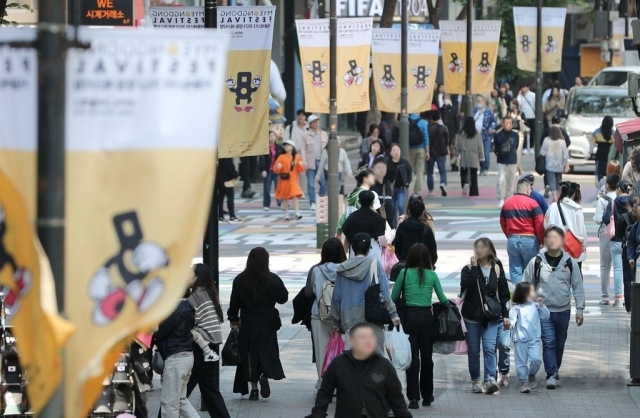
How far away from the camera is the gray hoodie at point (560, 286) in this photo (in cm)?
1309

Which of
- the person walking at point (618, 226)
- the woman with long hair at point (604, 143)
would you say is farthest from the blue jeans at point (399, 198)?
the woman with long hair at point (604, 143)

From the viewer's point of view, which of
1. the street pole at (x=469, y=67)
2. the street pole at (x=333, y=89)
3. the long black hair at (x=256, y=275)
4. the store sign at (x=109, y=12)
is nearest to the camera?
the long black hair at (x=256, y=275)

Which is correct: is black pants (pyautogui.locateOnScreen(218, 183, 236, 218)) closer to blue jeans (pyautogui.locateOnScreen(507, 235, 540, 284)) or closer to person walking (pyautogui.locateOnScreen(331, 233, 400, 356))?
blue jeans (pyautogui.locateOnScreen(507, 235, 540, 284))

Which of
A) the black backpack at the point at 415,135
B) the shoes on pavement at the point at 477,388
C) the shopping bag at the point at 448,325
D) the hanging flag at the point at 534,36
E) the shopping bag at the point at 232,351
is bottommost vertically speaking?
the shoes on pavement at the point at 477,388

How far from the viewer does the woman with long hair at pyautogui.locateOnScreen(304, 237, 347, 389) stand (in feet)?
40.2

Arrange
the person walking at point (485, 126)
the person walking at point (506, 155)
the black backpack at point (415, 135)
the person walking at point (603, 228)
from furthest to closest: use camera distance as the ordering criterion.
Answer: the person walking at point (485, 126), the black backpack at point (415, 135), the person walking at point (506, 155), the person walking at point (603, 228)

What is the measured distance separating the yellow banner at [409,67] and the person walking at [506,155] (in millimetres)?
1708

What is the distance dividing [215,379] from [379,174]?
9.24 meters

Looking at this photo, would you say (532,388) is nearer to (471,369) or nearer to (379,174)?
(471,369)

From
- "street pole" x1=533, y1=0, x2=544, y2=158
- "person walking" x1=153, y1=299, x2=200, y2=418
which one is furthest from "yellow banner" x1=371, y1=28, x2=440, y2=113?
"person walking" x1=153, y1=299, x2=200, y2=418

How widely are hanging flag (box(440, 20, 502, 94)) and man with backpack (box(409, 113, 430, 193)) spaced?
3610mm

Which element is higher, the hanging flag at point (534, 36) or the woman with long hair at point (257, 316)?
the hanging flag at point (534, 36)

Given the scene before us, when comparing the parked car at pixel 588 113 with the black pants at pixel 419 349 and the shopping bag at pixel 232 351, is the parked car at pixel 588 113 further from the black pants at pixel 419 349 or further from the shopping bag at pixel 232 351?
the shopping bag at pixel 232 351

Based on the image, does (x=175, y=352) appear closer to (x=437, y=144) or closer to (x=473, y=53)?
(x=437, y=144)
